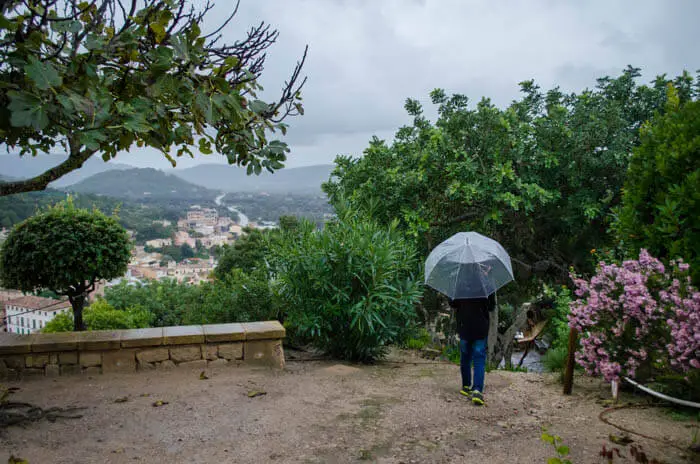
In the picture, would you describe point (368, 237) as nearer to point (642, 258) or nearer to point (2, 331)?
point (642, 258)

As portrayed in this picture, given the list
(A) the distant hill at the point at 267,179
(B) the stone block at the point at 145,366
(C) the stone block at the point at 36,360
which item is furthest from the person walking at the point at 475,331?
(C) the stone block at the point at 36,360

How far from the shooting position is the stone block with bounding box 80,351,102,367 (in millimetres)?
5012

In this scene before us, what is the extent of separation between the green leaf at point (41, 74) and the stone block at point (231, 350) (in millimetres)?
3807

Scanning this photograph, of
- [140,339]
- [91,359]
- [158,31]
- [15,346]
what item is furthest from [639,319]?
[15,346]

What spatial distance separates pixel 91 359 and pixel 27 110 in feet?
12.2

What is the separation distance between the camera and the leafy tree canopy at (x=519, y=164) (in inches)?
307

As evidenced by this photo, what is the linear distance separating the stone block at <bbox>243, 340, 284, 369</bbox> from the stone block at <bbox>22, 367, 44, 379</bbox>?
77.6 inches

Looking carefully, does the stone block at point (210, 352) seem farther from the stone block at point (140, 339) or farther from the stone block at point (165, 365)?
the stone block at point (140, 339)

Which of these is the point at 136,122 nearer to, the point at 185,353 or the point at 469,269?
the point at 469,269

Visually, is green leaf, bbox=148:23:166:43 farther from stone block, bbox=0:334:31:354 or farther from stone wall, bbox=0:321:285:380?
stone block, bbox=0:334:31:354

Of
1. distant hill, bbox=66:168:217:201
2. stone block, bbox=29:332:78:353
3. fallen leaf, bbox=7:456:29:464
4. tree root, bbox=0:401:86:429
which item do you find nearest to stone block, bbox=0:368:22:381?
stone block, bbox=29:332:78:353

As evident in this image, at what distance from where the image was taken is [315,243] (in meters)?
5.85

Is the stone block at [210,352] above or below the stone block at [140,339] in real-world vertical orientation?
below

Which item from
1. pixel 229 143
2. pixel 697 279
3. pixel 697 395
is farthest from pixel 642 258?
pixel 229 143
